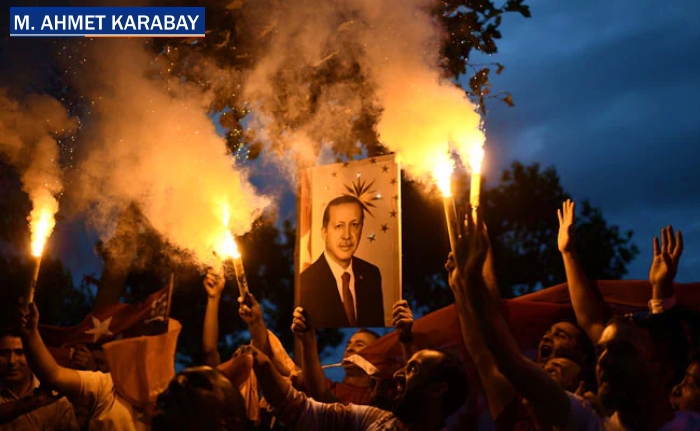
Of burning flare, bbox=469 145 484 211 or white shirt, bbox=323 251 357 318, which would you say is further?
white shirt, bbox=323 251 357 318

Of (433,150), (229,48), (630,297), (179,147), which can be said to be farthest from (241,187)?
(630,297)

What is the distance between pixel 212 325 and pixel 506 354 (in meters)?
3.67

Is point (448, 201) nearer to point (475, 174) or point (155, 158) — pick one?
point (475, 174)

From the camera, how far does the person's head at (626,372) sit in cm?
297

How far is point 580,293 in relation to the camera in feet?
14.1

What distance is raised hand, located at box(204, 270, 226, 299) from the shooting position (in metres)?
6.25

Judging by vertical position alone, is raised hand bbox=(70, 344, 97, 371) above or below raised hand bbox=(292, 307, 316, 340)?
below

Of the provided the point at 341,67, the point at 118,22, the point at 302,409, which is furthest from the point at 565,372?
the point at 118,22

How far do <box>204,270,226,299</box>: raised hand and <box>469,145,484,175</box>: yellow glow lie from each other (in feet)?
8.72

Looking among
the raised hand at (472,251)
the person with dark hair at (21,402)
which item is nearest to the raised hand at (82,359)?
the person with dark hair at (21,402)

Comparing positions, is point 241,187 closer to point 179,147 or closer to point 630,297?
point 179,147

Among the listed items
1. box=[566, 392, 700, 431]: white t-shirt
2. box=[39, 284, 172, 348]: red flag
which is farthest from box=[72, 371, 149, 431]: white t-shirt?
box=[566, 392, 700, 431]: white t-shirt

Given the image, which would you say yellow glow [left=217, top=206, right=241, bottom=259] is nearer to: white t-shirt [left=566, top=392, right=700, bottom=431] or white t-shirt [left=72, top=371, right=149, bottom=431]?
white t-shirt [left=72, top=371, right=149, bottom=431]

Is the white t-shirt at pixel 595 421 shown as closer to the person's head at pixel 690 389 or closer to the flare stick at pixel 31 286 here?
the person's head at pixel 690 389
